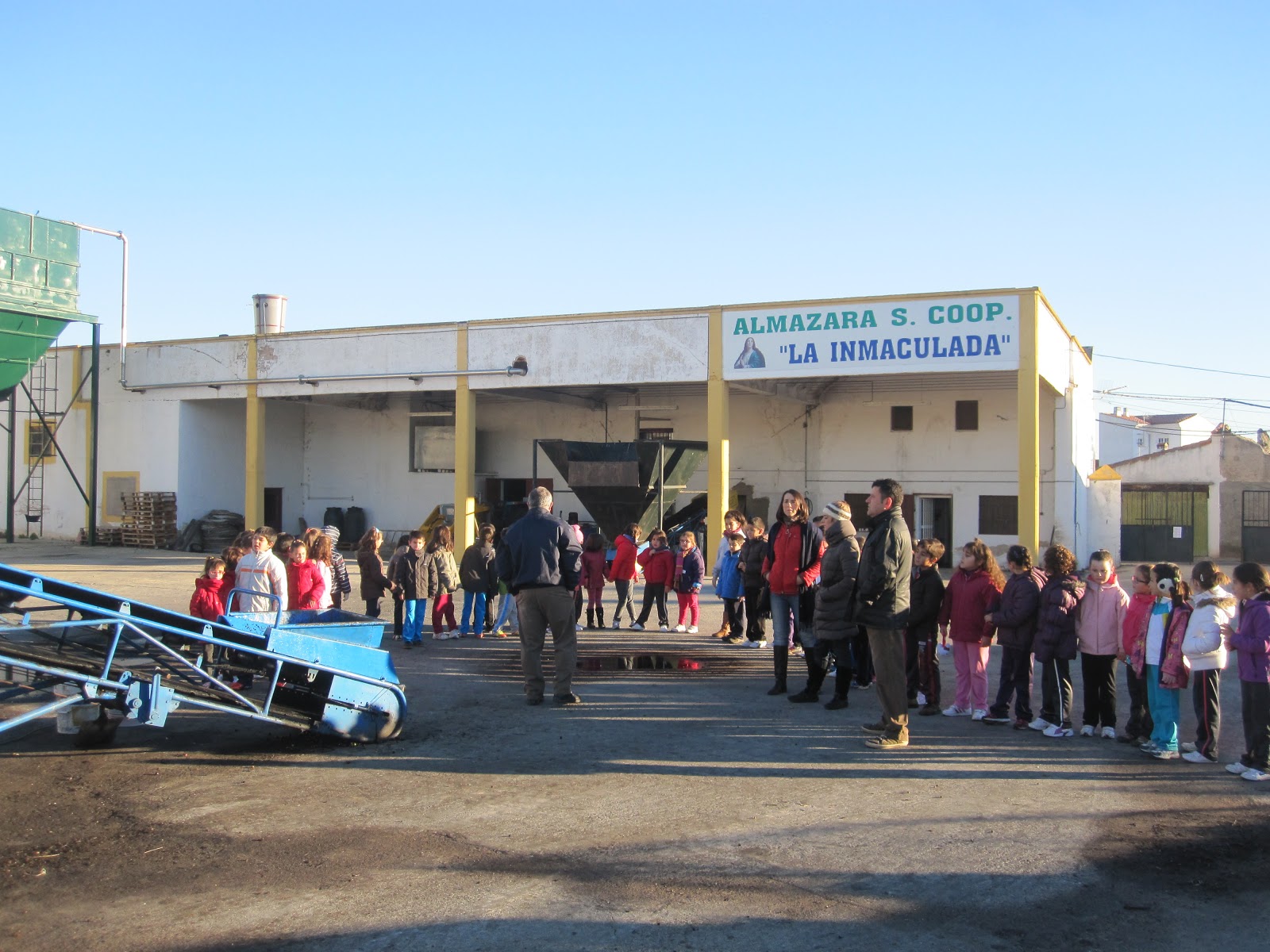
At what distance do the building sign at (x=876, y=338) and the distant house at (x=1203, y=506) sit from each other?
12049 millimetres

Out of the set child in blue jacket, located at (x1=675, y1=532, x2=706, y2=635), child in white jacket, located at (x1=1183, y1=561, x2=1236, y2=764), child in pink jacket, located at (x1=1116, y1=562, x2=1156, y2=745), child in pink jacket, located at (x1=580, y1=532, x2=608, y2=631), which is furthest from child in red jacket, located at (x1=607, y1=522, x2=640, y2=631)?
child in white jacket, located at (x1=1183, y1=561, x2=1236, y2=764)

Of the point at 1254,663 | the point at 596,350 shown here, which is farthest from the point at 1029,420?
the point at 1254,663

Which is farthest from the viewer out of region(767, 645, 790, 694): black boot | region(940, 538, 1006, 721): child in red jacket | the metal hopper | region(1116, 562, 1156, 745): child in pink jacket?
the metal hopper

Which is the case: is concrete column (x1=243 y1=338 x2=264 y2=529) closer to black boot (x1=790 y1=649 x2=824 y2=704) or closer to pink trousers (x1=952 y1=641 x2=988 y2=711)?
black boot (x1=790 y1=649 x2=824 y2=704)

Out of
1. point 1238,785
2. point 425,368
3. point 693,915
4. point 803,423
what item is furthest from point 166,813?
point 803,423

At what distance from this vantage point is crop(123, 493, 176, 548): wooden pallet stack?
27.0 meters

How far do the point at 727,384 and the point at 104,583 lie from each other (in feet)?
41.2

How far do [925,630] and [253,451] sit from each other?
21423mm

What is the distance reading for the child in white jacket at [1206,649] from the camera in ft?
21.7

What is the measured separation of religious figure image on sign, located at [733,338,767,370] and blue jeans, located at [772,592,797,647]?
1269 cm

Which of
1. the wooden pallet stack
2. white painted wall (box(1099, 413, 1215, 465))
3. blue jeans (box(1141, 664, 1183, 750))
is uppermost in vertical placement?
white painted wall (box(1099, 413, 1215, 465))

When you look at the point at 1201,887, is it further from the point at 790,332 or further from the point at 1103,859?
the point at 790,332

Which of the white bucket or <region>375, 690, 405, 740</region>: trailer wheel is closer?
<region>375, 690, 405, 740</region>: trailer wheel

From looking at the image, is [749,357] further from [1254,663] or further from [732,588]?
[1254,663]
